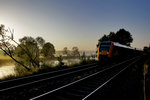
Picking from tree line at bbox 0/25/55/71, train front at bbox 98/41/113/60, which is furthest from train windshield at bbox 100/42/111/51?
tree line at bbox 0/25/55/71

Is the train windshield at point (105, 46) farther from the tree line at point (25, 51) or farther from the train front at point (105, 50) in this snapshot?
the tree line at point (25, 51)

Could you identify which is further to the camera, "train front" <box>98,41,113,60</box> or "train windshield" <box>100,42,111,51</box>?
"train windshield" <box>100,42,111,51</box>

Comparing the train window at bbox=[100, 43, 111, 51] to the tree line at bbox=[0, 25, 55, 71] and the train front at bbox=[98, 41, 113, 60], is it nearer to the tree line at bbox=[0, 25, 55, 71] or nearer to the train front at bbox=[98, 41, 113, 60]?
the train front at bbox=[98, 41, 113, 60]

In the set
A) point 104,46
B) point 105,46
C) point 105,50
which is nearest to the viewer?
point 105,50

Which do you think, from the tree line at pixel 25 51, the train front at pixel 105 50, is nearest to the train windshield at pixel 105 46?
the train front at pixel 105 50

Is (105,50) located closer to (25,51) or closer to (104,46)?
(104,46)

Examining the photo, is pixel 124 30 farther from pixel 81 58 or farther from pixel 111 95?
pixel 111 95

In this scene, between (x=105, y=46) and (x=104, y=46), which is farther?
(x=104, y=46)

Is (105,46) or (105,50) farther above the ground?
(105,46)

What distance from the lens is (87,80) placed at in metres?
7.14

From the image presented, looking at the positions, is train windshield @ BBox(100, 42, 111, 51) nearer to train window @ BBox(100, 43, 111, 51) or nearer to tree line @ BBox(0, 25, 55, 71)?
train window @ BBox(100, 43, 111, 51)

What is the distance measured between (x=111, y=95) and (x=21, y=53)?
84.0 ft

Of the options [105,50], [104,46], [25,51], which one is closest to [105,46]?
[104,46]

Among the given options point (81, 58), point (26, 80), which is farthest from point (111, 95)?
point (81, 58)
